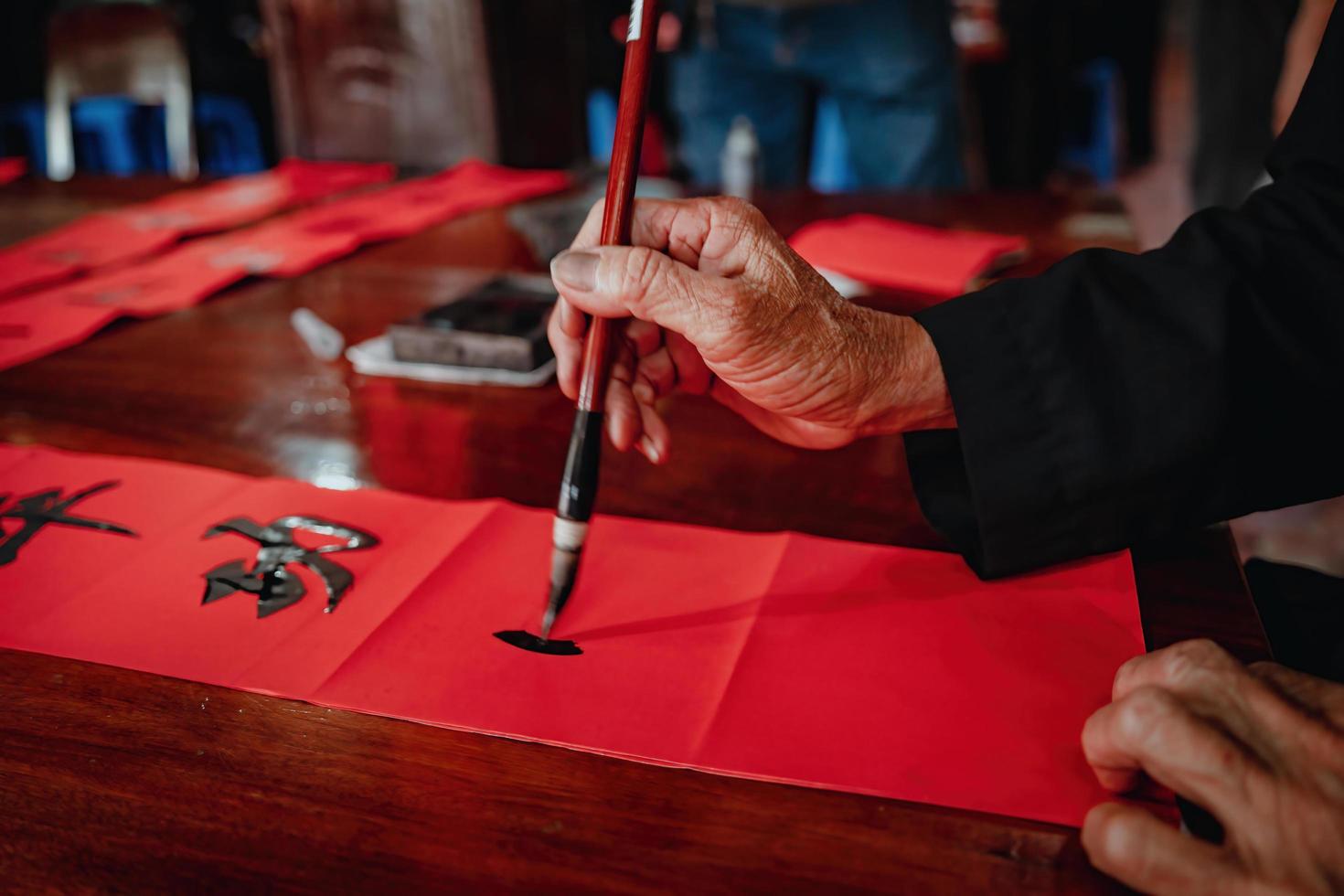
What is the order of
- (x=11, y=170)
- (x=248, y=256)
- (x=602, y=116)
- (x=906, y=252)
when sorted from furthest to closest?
(x=602, y=116) < (x=11, y=170) < (x=248, y=256) < (x=906, y=252)

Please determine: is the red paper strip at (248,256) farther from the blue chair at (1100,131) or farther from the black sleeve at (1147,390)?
the blue chair at (1100,131)

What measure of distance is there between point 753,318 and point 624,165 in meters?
0.13

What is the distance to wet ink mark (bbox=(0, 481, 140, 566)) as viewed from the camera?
2.41 ft

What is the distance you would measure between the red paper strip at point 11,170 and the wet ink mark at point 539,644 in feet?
6.76

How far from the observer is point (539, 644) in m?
0.60

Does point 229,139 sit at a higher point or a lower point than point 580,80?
lower

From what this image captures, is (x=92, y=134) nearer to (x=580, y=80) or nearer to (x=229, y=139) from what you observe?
(x=229, y=139)

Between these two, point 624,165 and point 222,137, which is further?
point 222,137

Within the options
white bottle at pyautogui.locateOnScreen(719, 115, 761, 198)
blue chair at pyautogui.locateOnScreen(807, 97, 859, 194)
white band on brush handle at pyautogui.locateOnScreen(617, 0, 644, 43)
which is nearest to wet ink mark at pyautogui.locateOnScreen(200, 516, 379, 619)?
white band on brush handle at pyautogui.locateOnScreen(617, 0, 644, 43)

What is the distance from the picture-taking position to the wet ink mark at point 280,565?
2.17 ft

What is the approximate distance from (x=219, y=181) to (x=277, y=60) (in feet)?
1.69

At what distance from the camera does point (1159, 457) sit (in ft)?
2.11

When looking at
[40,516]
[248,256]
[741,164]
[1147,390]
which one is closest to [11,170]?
[248,256]

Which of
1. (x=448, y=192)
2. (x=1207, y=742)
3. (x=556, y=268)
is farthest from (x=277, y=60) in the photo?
(x=1207, y=742)
